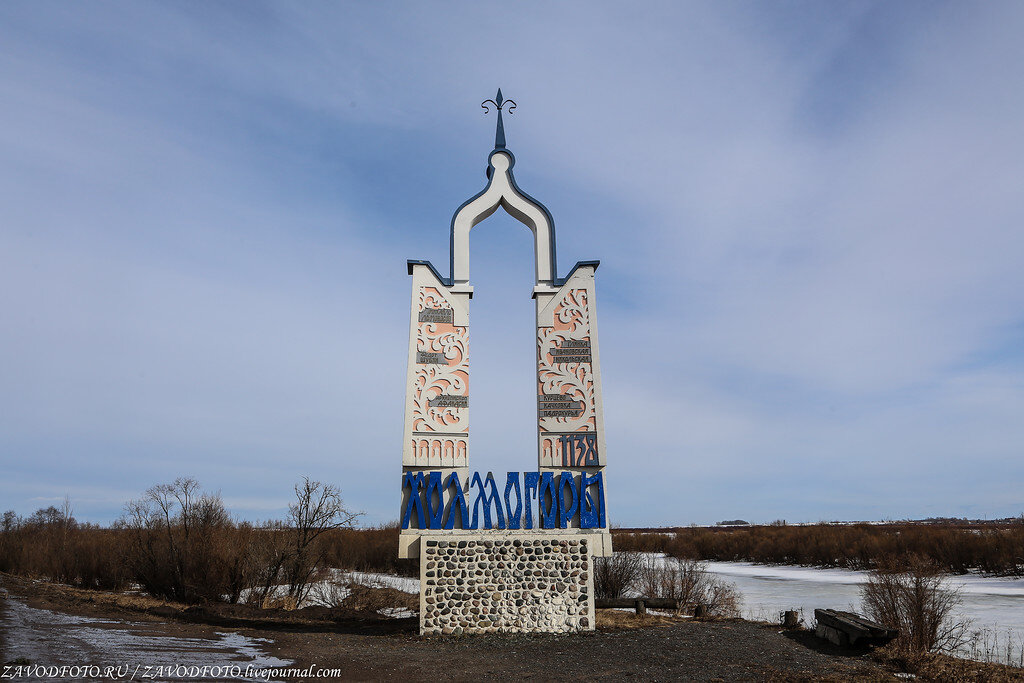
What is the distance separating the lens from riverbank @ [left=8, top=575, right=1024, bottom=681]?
9.61 m

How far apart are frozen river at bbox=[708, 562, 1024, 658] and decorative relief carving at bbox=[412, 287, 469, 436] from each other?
940cm

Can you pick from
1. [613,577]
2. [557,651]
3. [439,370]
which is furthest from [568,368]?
[613,577]

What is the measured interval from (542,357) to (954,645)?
8.99m

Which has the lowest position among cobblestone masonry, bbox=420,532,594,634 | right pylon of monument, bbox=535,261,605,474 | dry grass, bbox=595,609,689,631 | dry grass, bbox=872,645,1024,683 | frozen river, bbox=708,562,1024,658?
frozen river, bbox=708,562,1024,658

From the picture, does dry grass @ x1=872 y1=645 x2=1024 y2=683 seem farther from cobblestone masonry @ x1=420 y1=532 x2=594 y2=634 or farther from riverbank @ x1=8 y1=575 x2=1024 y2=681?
cobblestone masonry @ x1=420 y1=532 x2=594 y2=634

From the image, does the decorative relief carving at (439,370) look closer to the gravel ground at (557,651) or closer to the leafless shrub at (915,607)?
the gravel ground at (557,651)

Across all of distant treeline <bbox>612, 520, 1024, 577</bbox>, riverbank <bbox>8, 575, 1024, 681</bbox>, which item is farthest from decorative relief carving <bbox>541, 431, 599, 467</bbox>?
distant treeline <bbox>612, 520, 1024, 577</bbox>

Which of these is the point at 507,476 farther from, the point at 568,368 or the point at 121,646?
the point at 121,646

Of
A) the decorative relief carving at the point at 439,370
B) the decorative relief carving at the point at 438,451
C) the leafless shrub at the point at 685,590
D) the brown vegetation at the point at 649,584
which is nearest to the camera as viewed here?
the decorative relief carving at the point at 438,451

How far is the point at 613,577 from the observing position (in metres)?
19.6

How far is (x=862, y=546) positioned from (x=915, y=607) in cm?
2431

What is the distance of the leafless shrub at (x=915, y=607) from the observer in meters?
11.1

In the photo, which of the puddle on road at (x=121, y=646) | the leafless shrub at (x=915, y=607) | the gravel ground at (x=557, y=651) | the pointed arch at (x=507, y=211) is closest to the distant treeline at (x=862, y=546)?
the leafless shrub at (x=915, y=607)

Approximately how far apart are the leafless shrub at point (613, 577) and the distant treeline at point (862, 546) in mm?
5551
